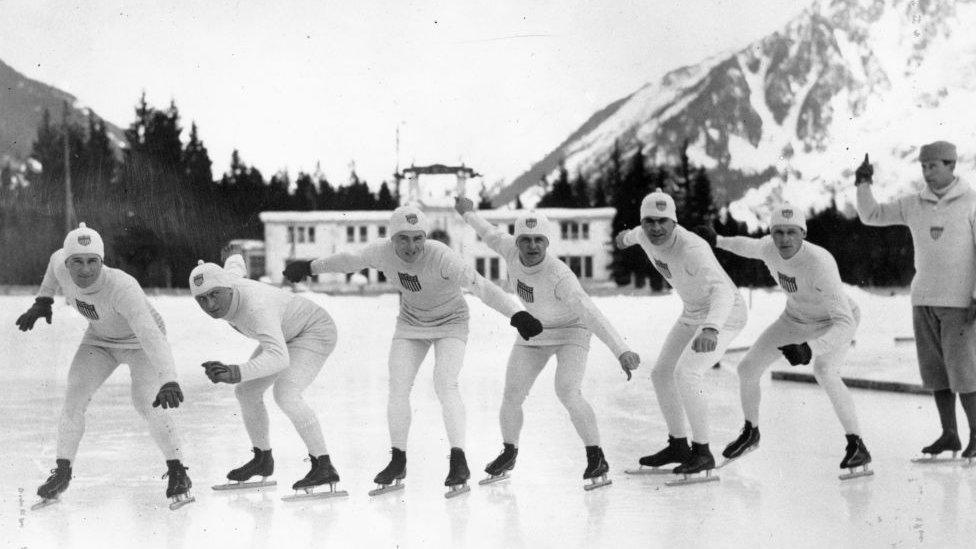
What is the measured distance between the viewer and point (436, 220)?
17.6 metres

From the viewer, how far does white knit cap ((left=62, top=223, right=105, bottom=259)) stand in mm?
5508

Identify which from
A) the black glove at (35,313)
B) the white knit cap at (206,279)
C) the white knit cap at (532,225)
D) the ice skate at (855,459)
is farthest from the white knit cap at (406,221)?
the ice skate at (855,459)

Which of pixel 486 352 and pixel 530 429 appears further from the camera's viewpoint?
pixel 486 352

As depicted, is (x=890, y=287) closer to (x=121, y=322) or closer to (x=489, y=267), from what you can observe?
(x=489, y=267)

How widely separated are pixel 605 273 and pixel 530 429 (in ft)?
32.2

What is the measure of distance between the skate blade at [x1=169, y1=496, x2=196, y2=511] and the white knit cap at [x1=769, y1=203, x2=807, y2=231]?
3540 mm

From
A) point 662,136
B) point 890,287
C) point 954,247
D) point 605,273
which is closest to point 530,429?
point 954,247

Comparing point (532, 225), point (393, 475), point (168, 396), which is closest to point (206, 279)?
point (168, 396)

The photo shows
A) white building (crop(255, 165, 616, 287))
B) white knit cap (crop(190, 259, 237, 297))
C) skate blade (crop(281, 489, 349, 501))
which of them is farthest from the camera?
white building (crop(255, 165, 616, 287))

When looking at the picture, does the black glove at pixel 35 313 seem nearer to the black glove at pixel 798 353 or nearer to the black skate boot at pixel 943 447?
the black glove at pixel 798 353

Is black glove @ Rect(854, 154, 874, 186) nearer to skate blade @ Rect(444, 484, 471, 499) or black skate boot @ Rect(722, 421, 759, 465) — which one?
black skate boot @ Rect(722, 421, 759, 465)

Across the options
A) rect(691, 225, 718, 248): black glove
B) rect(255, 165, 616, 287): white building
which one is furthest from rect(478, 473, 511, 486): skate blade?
rect(255, 165, 616, 287): white building

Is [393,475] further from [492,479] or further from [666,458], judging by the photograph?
[666,458]

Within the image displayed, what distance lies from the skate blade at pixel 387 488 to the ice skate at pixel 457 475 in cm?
28
